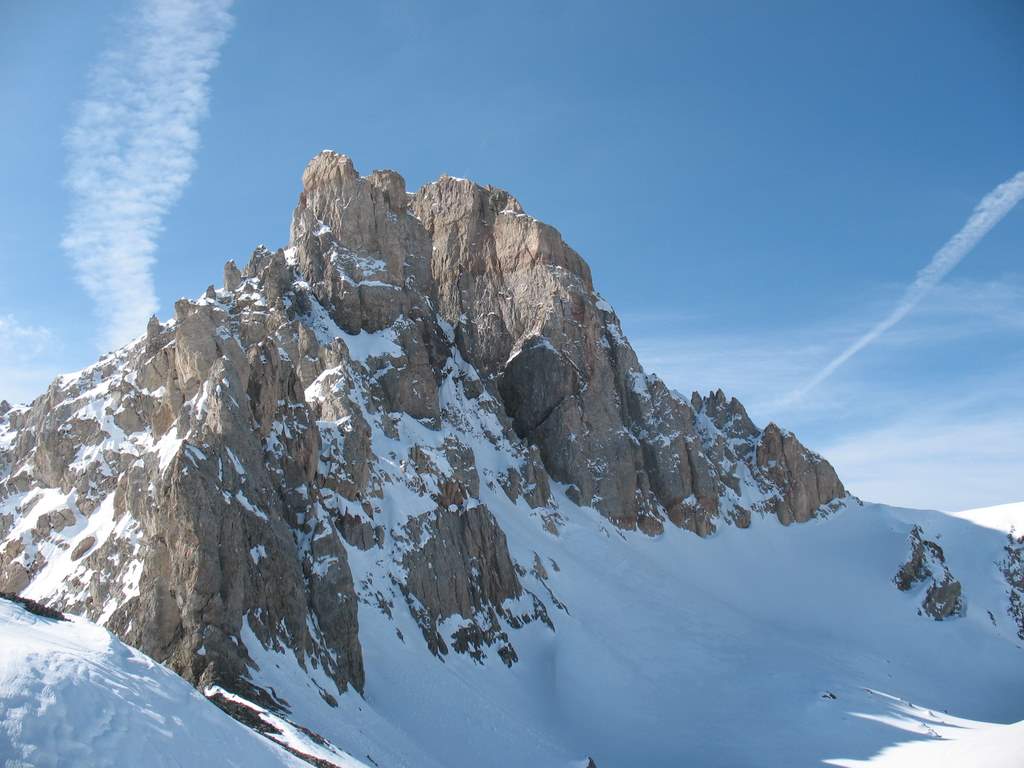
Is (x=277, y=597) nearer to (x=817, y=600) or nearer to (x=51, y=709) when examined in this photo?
(x=51, y=709)

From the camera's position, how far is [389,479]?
61.3 metres

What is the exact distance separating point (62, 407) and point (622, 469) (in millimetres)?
52859

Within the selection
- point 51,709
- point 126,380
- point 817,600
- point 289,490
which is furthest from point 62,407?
point 817,600

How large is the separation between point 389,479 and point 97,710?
45234mm

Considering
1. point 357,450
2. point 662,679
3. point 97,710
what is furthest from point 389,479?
point 97,710

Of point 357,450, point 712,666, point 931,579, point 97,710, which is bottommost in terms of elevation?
point 712,666

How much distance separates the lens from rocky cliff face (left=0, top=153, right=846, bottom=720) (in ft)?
133

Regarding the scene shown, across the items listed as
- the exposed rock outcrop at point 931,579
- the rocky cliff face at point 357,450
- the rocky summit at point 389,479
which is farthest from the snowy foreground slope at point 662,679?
the rocky cliff face at point 357,450

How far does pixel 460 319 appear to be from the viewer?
98312 mm

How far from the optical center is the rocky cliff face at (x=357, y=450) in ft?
133

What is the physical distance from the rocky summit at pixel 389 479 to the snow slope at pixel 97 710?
15.3m

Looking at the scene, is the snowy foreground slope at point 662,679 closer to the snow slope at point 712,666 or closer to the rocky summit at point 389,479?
the snow slope at point 712,666

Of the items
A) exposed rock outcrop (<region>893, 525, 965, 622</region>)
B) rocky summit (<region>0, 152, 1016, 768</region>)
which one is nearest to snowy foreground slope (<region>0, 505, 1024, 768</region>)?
rocky summit (<region>0, 152, 1016, 768</region>)

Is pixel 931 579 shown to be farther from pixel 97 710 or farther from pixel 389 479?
pixel 97 710
